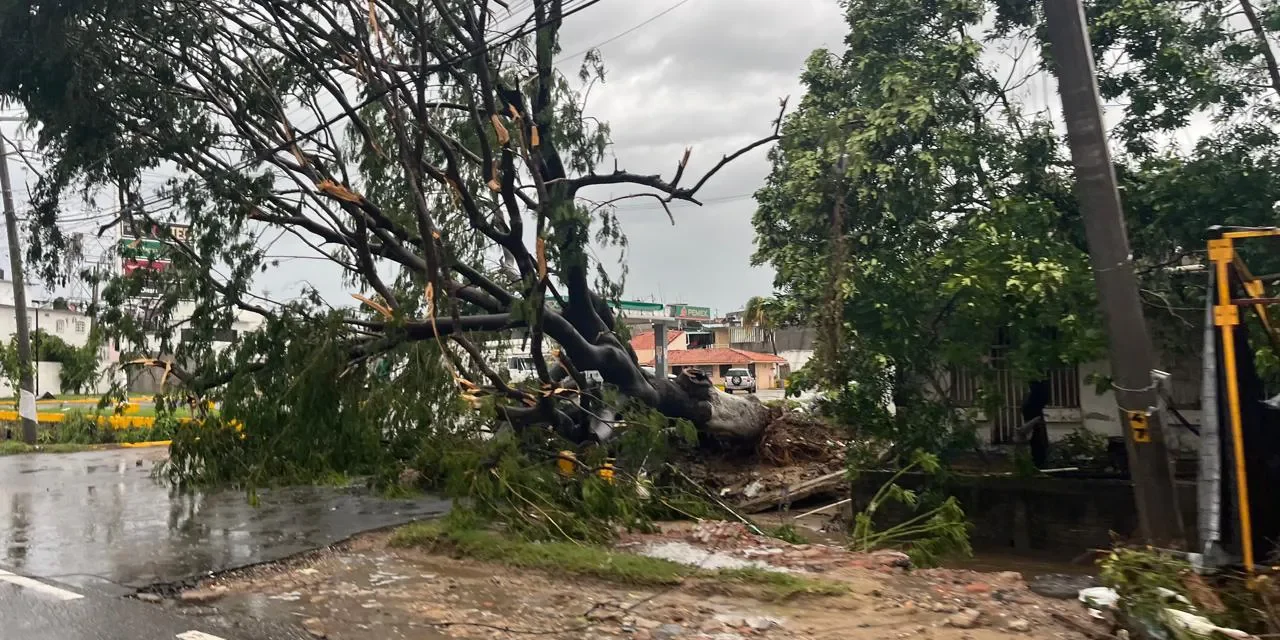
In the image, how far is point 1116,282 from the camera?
618 cm

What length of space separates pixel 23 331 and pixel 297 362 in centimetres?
1441

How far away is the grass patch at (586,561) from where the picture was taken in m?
6.85

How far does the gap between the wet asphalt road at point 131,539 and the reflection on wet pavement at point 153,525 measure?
0.05 ft

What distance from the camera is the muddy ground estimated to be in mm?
5984

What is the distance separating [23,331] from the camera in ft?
69.0

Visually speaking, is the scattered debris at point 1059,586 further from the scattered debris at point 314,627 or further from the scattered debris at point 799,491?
the scattered debris at point 799,491

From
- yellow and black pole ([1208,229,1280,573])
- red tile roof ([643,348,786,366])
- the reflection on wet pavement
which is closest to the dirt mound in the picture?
the reflection on wet pavement

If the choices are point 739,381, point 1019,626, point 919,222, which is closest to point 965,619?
point 1019,626

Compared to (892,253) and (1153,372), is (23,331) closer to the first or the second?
(892,253)

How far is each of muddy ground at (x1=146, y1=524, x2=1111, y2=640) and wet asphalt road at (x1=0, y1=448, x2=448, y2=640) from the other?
19.4 inches

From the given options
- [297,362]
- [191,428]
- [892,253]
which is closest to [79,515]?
[191,428]

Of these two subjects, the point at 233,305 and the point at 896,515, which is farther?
the point at 896,515

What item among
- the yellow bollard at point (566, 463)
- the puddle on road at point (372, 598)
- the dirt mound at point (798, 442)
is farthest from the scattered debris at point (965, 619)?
the dirt mound at point (798, 442)

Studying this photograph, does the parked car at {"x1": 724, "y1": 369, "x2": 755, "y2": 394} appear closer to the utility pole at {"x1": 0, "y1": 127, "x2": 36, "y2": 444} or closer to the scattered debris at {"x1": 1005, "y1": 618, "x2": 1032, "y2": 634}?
the utility pole at {"x1": 0, "y1": 127, "x2": 36, "y2": 444}
